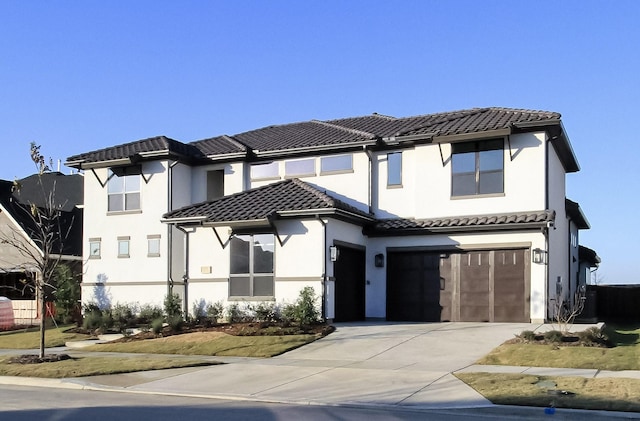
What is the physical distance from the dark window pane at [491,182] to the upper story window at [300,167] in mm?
6392

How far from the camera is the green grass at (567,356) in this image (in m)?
13.5

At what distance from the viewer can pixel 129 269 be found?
Result: 26.2 m

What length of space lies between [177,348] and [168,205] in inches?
350

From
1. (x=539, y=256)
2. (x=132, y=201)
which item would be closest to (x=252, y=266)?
(x=132, y=201)

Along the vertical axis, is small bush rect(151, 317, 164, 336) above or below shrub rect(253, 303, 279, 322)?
below

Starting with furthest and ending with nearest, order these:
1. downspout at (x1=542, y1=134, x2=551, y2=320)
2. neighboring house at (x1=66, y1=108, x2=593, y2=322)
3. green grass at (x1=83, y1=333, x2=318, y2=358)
→ neighboring house at (x1=66, y1=108, x2=593, y2=322), downspout at (x1=542, y1=134, x2=551, y2=320), green grass at (x1=83, y1=333, x2=318, y2=358)

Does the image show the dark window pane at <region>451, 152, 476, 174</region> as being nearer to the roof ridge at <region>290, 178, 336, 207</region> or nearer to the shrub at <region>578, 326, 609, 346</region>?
the roof ridge at <region>290, 178, 336, 207</region>

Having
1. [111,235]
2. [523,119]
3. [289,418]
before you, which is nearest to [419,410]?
[289,418]

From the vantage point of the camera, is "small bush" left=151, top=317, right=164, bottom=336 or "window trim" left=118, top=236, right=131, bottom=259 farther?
"window trim" left=118, top=236, right=131, bottom=259

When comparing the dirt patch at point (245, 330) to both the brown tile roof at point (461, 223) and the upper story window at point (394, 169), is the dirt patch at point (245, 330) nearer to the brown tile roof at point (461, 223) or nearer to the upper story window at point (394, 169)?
the brown tile roof at point (461, 223)

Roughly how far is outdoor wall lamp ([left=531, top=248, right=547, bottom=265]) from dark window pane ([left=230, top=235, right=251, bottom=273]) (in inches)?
367

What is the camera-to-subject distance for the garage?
70.7 ft

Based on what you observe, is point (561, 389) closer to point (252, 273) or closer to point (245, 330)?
point (245, 330)

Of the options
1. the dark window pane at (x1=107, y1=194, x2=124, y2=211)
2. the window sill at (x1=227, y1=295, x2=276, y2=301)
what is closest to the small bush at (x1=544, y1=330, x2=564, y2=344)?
the window sill at (x1=227, y1=295, x2=276, y2=301)
